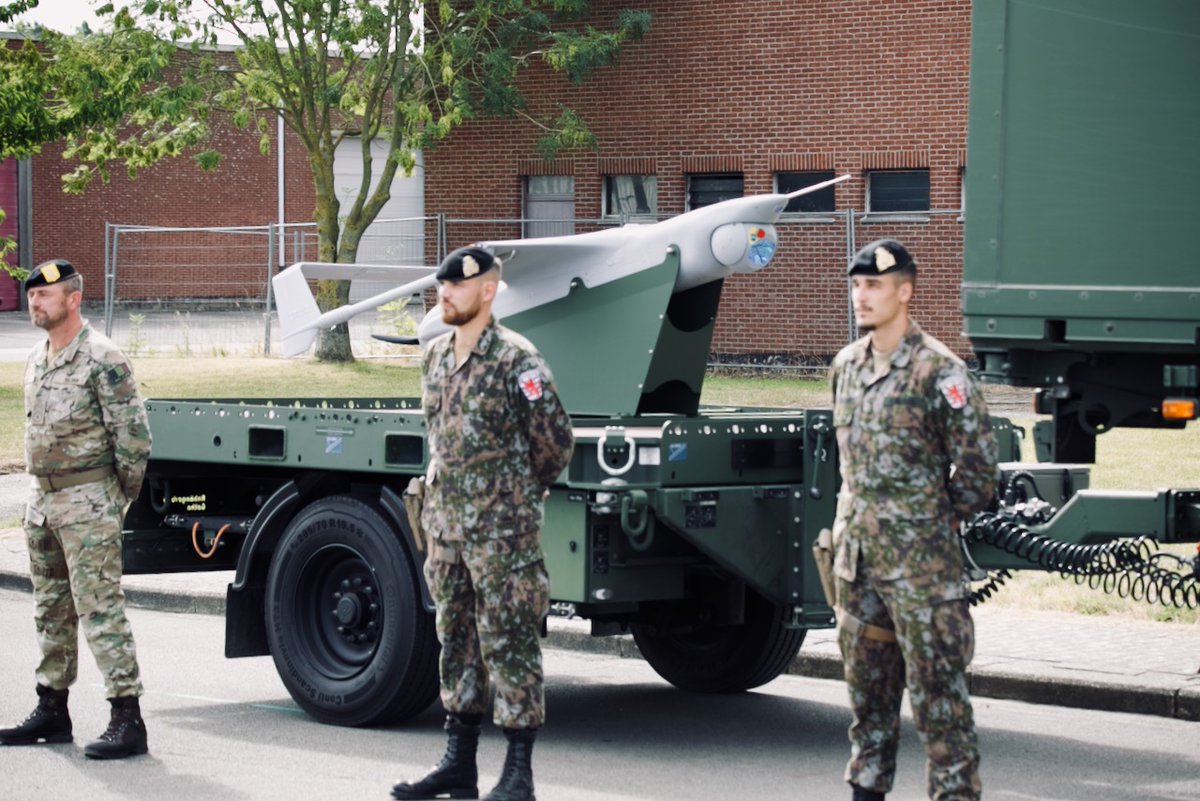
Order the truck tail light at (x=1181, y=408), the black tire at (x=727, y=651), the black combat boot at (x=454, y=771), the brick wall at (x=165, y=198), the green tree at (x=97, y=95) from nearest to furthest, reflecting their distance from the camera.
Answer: the black combat boot at (x=454, y=771)
the truck tail light at (x=1181, y=408)
the black tire at (x=727, y=651)
the green tree at (x=97, y=95)
the brick wall at (x=165, y=198)

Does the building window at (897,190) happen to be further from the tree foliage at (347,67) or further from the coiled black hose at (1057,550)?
the coiled black hose at (1057,550)

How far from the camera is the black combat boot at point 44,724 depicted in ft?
26.1

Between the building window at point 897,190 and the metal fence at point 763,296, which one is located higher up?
the building window at point 897,190

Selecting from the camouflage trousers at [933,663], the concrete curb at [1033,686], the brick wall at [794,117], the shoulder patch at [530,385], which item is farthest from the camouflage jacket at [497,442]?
the brick wall at [794,117]

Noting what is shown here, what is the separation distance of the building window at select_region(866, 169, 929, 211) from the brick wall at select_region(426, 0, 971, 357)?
206mm

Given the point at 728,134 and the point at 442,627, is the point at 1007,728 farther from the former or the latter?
the point at 728,134

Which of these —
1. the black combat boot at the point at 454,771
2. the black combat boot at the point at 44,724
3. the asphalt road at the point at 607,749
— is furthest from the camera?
the black combat boot at the point at 44,724

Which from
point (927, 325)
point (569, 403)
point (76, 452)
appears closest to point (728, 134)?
point (927, 325)

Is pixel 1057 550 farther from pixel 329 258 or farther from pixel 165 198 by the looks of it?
pixel 165 198

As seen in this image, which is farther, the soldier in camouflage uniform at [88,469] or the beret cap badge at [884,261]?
the soldier in camouflage uniform at [88,469]

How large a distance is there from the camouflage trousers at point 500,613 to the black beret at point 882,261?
1.56 meters

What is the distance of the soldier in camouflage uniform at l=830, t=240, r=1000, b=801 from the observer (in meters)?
5.79

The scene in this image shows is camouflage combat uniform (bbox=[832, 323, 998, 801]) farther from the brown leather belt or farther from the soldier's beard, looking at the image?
the brown leather belt

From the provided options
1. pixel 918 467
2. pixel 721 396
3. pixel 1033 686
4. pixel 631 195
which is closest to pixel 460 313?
pixel 918 467
